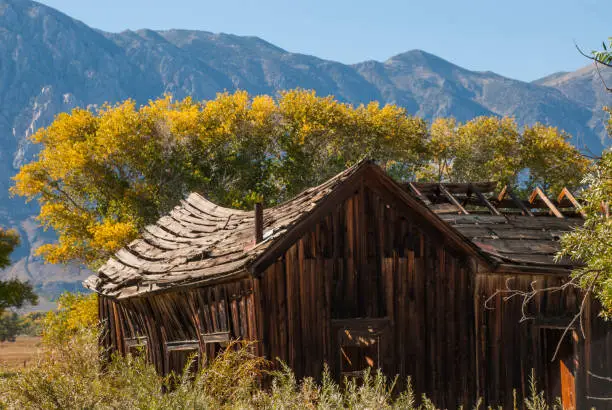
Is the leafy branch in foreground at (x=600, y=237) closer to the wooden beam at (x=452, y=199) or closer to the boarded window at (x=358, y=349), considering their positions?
the boarded window at (x=358, y=349)

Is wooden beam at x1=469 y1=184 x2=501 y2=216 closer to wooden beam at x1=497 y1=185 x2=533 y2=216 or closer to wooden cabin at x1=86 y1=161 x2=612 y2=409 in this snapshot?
wooden beam at x1=497 y1=185 x2=533 y2=216

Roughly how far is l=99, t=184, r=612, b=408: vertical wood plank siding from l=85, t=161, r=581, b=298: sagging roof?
0.36m

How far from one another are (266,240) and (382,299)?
2424mm

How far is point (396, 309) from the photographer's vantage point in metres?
15.1

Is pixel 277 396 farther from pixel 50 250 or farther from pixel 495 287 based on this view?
pixel 50 250

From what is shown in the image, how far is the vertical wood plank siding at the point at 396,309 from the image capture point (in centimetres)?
1445

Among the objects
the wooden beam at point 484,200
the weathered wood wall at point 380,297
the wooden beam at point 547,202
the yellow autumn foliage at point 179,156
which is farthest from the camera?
the yellow autumn foliage at point 179,156

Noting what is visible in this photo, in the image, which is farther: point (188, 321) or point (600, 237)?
point (188, 321)

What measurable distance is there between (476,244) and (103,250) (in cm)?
3193

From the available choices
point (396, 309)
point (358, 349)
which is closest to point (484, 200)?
point (396, 309)

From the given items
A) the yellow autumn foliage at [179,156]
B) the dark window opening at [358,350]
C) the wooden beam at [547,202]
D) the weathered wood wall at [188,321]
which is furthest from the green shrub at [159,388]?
the yellow autumn foliage at [179,156]

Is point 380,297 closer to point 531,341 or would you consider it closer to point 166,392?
point 531,341

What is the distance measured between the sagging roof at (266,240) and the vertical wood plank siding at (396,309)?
0.36 m

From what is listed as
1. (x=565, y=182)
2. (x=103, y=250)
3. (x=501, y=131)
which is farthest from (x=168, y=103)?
(x=565, y=182)
